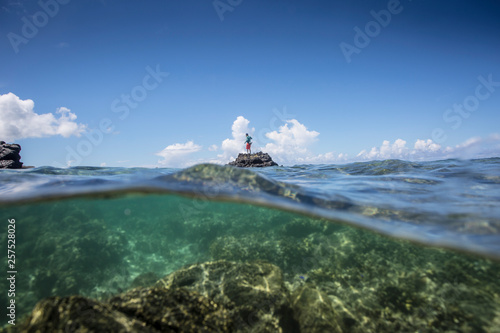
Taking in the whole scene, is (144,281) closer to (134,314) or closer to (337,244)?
(134,314)

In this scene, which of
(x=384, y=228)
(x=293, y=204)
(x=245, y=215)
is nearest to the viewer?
(x=384, y=228)

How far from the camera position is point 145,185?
927cm

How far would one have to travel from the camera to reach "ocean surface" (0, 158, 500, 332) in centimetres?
640

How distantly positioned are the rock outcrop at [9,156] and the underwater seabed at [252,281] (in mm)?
3754

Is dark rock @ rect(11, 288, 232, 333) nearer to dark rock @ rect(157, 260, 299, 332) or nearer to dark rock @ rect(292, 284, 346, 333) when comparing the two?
dark rock @ rect(157, 260, 299, 332)

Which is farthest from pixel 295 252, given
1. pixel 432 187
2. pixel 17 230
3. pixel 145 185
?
pixel 17 230

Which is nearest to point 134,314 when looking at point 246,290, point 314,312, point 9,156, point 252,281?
point 246,290

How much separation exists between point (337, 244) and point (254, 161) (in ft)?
55.7

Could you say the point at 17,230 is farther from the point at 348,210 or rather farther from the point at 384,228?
the point at 384,228

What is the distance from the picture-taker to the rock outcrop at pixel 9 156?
14.5 meters

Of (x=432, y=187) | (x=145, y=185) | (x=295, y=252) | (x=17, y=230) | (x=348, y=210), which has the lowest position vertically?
(x=295, y=252)

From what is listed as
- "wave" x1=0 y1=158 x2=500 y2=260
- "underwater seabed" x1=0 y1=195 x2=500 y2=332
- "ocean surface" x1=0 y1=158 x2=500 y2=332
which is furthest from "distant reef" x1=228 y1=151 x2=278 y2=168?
"wave" x1=0 y1=158 x2=500 y2=260

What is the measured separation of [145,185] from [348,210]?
9.10 metres

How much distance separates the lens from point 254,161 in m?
26.7
